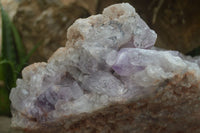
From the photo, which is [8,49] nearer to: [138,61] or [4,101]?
[4,101]

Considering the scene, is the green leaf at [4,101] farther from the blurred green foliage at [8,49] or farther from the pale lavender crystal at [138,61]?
the pale lavender crystal at [138,61]

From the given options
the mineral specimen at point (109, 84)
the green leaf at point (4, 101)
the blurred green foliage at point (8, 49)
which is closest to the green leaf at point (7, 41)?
the blurred green foliage at point (8, 49)

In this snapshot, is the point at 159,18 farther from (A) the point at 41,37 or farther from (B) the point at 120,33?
(B) the point at 120,33

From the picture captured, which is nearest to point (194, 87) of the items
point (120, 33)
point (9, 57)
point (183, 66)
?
point (183, 66)

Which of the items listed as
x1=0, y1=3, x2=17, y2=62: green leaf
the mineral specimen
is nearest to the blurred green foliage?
x1=0, y1=3, x2=17, y2=62: green leaf

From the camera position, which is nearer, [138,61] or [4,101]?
[138,61]

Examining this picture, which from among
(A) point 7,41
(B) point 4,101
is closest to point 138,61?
(B) point 4,101
